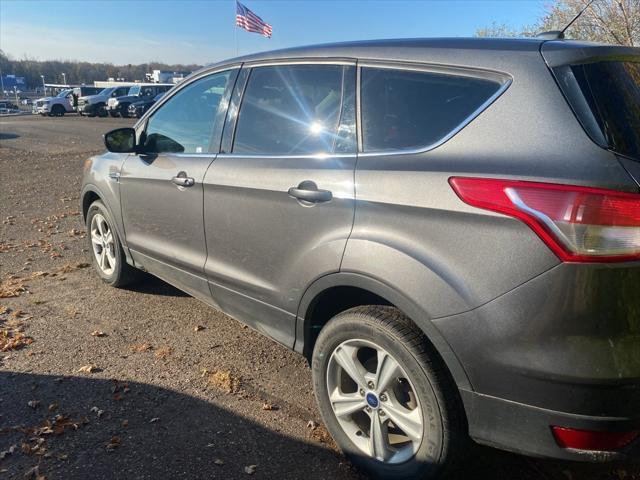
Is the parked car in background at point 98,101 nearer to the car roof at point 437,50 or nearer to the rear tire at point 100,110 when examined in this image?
the rear tire at point 100,110

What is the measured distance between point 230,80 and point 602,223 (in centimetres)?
247

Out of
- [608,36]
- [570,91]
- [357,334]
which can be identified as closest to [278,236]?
[357,334]

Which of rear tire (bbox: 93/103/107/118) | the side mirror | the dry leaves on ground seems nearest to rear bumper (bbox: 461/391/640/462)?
the side mirror

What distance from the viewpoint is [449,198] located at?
2.07 metres

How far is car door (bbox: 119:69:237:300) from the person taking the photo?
3496mm

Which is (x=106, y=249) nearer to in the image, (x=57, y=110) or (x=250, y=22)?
(x=250, y=22)

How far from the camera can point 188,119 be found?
3.85 metres

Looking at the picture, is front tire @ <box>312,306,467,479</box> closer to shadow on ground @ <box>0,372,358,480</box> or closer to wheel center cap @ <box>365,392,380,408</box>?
wheel center cap @ <box>365,392,380,408</box>

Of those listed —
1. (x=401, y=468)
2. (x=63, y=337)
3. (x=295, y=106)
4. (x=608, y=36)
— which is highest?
(x=608, y=36)

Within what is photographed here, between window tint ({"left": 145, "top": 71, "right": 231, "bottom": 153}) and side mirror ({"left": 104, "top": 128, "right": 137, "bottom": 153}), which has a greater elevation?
window tint ({"left": 145, "top": 71, "right": 231, "bottom": 153})

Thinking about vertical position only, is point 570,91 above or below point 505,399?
above

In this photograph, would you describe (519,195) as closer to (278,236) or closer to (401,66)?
(401,66)

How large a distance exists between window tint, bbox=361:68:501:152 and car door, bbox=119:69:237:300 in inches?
48.9

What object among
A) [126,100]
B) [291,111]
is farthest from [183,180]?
[126,100]
